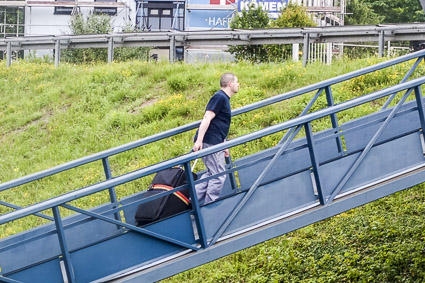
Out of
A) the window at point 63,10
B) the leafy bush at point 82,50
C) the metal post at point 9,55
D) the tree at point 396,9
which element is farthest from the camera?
the tree at point 396,9

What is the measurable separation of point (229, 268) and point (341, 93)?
16.6 ft

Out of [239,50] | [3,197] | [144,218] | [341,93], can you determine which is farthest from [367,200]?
[239,50]

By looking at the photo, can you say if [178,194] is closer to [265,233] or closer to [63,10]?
[265,233]

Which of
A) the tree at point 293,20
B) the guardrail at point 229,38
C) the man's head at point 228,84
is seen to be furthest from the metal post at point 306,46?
the tree at point 293,20

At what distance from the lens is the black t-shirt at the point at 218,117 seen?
8.72 meters

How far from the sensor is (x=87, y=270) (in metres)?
7.93

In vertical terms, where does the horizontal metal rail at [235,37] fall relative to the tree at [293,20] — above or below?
below

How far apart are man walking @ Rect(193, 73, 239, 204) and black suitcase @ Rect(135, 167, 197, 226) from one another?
0.34m

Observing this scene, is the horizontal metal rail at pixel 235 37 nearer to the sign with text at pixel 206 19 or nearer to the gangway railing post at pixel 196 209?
the gangway railing post at pixel 196 209

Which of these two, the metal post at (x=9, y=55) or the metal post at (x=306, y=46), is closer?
the metal post at (x=306, y=46)

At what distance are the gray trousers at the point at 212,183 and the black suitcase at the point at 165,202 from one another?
0.31 m

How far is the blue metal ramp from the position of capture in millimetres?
7922

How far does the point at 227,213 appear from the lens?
8219mm

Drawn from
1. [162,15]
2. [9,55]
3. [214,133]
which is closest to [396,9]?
[162,15]
